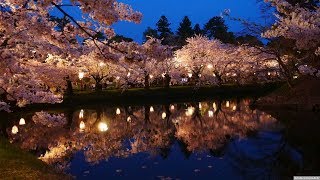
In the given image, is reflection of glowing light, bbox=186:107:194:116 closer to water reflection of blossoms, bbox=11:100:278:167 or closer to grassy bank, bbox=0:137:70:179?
water reflection of blossoms, bbox=11:100:278:167

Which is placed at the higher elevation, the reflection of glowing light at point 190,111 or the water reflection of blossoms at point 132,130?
the reflection of glowing light at point 190,111

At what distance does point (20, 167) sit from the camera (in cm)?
1140

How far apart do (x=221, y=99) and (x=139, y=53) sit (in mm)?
35335

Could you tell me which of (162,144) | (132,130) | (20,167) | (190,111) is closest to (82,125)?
(132,130)

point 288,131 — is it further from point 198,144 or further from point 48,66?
point 48,66

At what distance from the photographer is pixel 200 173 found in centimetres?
1374

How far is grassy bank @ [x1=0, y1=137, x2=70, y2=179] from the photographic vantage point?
412 inches

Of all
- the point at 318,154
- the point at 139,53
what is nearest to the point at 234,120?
the point at 318,154

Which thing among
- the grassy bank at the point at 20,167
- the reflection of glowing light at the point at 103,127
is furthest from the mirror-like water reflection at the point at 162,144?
the grassy bank at the point at 20,167

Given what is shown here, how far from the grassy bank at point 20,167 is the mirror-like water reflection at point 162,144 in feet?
4.31

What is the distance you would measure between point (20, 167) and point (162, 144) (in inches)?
361

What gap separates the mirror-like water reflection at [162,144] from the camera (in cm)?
1419

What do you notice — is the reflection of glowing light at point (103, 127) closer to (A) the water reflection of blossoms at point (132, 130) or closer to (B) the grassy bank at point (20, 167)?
(A) the water reflection of blossoms at point (132, 130)

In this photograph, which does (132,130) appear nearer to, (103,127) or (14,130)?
Result: (103,127)
